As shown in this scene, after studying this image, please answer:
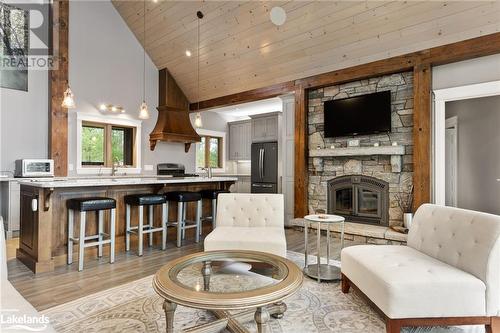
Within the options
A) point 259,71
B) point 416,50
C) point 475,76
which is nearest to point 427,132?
point 475,76

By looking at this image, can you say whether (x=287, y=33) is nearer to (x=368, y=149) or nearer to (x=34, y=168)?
(x=368, y=149)

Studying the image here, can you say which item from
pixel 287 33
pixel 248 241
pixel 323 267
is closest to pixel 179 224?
pixel 248 241

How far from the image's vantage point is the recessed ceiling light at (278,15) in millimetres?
4477

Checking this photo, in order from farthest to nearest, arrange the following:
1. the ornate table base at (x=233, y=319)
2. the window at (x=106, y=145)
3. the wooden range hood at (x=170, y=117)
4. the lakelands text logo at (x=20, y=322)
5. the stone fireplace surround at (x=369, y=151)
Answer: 1. the wooden range hood at (x=170, y=117)
2. the window at (x=106, y=145)
3. the stone fireplace surround at (x=369, y=151)
4. the ornate table base at (x=233, y=319)
5. the lakelands text logo at (x=20, y=322)

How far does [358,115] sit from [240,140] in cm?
446

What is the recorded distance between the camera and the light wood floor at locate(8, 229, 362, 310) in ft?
8.43

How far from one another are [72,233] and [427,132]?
4.85m

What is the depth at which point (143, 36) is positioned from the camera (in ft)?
21.0

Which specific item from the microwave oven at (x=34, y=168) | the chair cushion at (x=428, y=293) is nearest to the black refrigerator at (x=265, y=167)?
the microwave oven at (x=34, y=168)

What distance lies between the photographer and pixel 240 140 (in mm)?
8781

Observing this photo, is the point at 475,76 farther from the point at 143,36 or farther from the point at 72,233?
the point at 143,36

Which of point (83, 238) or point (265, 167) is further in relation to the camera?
point (265, 167)

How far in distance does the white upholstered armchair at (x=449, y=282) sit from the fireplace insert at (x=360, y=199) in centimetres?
254

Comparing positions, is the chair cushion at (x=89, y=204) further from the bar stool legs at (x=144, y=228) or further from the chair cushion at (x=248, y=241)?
the chair cushion at (x=248, y=241)
